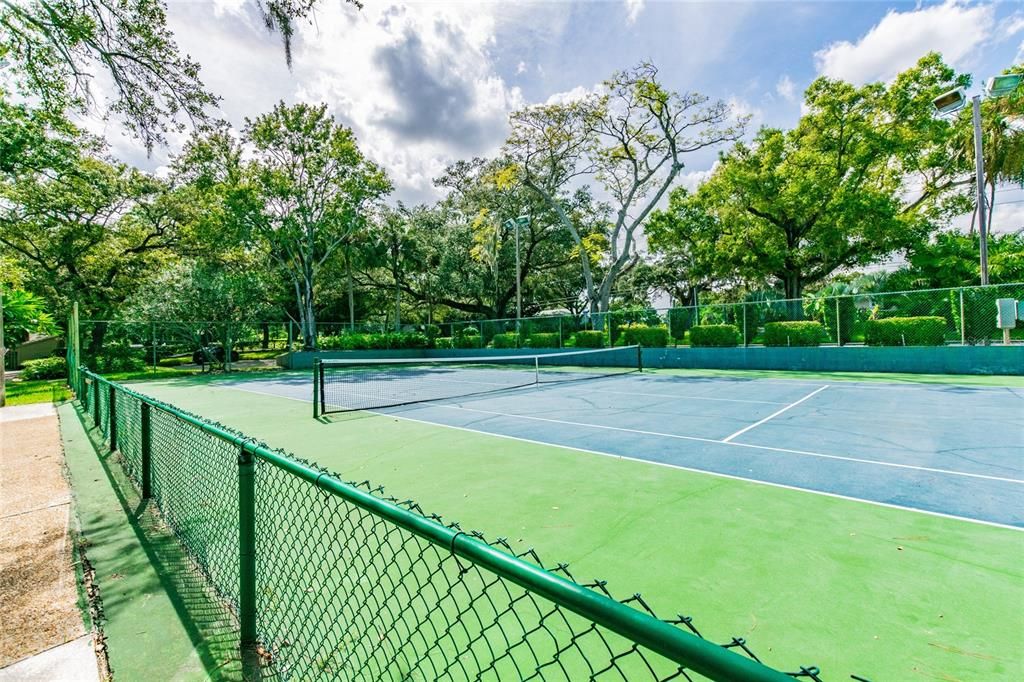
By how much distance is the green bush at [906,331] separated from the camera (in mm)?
15438

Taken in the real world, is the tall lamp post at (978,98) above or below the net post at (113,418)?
above

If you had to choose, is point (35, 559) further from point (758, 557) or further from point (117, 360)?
point (117, 360)

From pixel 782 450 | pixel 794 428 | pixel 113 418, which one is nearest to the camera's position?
pixel 782 450

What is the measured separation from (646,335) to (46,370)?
3011 centimetres

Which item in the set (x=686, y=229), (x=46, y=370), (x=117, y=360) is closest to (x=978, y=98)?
(x=686, y=229)

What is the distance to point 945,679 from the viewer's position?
7.63ft

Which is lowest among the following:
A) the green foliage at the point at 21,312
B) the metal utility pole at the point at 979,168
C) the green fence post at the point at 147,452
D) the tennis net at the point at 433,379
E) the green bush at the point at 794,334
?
the tennis net at the point at 433,379

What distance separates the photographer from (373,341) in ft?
92.4

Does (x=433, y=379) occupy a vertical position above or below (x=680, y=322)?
below

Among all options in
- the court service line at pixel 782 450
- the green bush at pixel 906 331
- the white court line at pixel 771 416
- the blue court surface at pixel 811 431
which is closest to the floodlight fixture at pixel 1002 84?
the green bush at pixel 906 331

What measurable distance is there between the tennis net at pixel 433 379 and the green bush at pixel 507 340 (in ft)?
4.11

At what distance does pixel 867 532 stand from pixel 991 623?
1.16 metres

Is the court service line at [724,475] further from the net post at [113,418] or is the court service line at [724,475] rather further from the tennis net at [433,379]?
the net post at [113,418]

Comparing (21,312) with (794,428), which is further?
(21,312)
